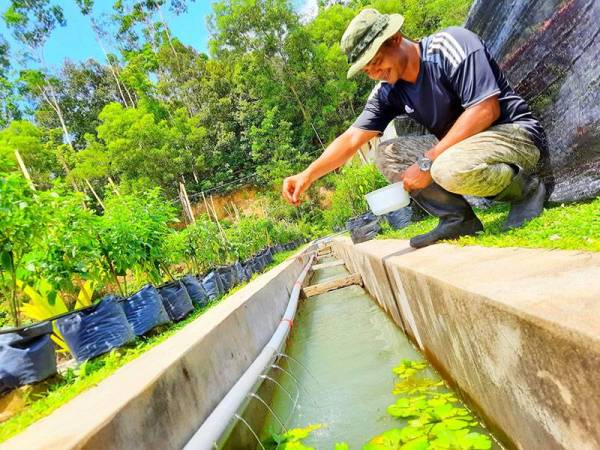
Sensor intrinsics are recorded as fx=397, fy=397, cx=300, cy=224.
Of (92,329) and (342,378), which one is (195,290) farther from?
(342,378)

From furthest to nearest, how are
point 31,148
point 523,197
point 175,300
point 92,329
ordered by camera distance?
point 31,148 < point 175,300 < point 92,329 < point 523,197

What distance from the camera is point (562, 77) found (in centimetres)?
194

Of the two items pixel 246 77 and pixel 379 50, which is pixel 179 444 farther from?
pixel 246 77

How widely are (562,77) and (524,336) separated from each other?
1770mm

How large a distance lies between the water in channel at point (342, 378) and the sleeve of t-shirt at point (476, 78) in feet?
4.00

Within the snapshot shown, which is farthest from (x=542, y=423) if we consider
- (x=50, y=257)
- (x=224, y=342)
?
(x=50, y=257)

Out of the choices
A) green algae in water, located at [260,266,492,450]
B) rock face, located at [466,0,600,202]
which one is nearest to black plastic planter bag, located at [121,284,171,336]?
green algae in water, located at [260,266,492,450]

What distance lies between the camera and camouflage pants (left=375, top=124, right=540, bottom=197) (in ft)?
5.75

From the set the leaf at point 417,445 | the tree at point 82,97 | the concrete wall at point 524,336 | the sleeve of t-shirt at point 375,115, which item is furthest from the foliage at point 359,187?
the tree at point 82,97

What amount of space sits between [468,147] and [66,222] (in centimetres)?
409

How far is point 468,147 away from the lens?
1749mm

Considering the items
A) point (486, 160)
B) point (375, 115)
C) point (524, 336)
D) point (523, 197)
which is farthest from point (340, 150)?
point (524, 336)

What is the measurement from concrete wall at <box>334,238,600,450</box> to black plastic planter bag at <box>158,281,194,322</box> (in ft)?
16.1

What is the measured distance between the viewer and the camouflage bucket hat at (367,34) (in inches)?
71.6
